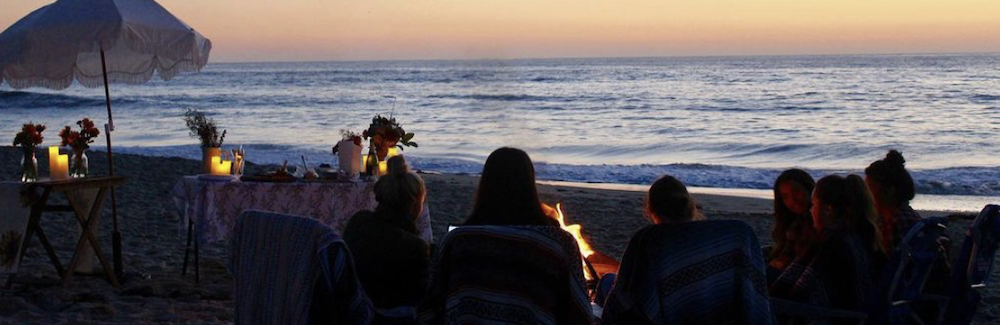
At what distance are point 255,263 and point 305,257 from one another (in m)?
0.31

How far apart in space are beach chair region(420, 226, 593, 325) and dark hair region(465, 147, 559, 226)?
3.0 inches

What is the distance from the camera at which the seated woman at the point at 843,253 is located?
3621 mm

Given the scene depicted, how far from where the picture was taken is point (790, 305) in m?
3.59

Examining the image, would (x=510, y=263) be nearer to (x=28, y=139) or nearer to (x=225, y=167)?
(x=225, y=167)

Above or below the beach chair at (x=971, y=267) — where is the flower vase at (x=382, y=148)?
above

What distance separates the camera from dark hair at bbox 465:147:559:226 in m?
3.21

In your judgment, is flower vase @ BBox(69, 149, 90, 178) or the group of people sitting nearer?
the group of people sitting

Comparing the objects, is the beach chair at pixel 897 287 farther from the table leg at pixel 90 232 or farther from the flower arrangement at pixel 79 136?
the flower arrangement at pixel 79 136

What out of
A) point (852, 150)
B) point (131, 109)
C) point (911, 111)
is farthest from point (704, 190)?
point (131, 109)

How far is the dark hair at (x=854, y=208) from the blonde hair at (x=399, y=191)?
1287mm

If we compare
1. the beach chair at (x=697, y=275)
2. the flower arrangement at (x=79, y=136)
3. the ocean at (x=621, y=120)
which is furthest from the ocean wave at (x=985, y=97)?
the beach chair at (x=697, y=275)

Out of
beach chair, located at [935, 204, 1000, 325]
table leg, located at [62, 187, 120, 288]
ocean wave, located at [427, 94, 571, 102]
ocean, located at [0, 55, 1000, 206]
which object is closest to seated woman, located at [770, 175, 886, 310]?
beach chair, located at [935, 204, 1000, 325]

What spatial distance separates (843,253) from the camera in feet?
11.9

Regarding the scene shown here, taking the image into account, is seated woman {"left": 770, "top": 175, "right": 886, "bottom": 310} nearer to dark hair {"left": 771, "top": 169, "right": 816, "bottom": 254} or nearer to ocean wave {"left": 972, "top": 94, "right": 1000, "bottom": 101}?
dark hair {"left": 771, "top": 169, "right": 816, "bottom": 254}
